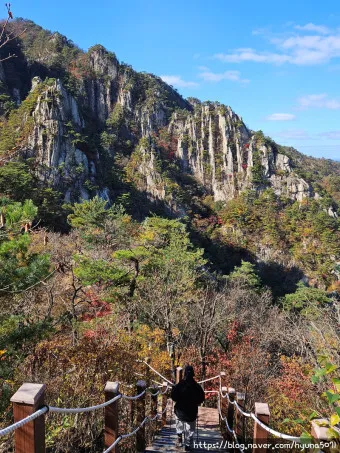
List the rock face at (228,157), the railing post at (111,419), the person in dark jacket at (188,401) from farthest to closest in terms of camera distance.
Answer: the rock face at (228,157) → the person in dark jacket at (188,401) → the railing post at (111,419)

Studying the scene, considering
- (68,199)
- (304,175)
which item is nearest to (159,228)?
(68,199)

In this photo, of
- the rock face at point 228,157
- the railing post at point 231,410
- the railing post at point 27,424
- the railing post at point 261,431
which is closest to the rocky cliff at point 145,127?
the rock face at point 228,157

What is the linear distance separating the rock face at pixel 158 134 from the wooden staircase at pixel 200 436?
41.8 meters

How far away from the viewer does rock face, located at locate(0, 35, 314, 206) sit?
5766 centimetres

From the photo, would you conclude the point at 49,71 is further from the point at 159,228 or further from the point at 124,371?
the point at 124,371

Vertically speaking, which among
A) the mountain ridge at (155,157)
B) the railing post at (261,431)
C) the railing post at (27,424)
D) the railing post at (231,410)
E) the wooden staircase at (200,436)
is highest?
the mountain ridge at (155,157)

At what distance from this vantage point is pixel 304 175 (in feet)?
213

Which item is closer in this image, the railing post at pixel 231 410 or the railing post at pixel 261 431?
the railing post at pixel 261 431

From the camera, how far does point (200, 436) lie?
17.1ft

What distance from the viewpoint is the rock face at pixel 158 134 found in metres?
57.7

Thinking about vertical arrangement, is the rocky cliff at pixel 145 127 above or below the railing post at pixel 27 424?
above

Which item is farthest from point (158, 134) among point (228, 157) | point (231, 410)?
point (231, 410)

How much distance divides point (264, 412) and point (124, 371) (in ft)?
10.9

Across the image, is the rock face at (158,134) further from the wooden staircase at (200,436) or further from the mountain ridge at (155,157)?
the wooden staircase at (200,436)
